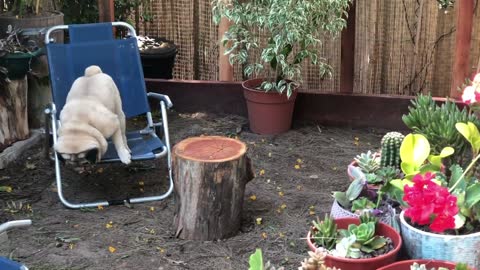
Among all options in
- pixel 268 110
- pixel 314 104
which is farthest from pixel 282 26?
pixel 314 104

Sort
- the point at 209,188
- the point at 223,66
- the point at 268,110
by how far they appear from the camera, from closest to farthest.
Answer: the point at 209,188, the point at 268,110, the point at 223,66

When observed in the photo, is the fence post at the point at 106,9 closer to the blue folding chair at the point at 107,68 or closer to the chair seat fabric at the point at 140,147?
the blue folding chair at the point at 107,68

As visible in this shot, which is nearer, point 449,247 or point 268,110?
point 449,247

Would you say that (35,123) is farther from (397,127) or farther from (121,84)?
(397,127)

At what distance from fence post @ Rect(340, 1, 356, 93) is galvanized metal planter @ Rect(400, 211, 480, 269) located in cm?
277

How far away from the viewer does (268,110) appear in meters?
5.08

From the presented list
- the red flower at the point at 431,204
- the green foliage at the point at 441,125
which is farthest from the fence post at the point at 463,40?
the red flower at the point at 431,204

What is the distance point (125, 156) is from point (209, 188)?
747mm

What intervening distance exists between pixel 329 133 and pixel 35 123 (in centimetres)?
236

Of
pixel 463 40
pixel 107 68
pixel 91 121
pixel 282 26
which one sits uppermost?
pixel 282 26

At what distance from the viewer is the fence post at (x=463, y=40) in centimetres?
488

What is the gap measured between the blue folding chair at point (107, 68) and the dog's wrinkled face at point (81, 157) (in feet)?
0.99

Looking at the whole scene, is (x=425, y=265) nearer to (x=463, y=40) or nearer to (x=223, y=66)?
(x=463, y=40)

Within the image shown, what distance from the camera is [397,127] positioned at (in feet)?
17.4
